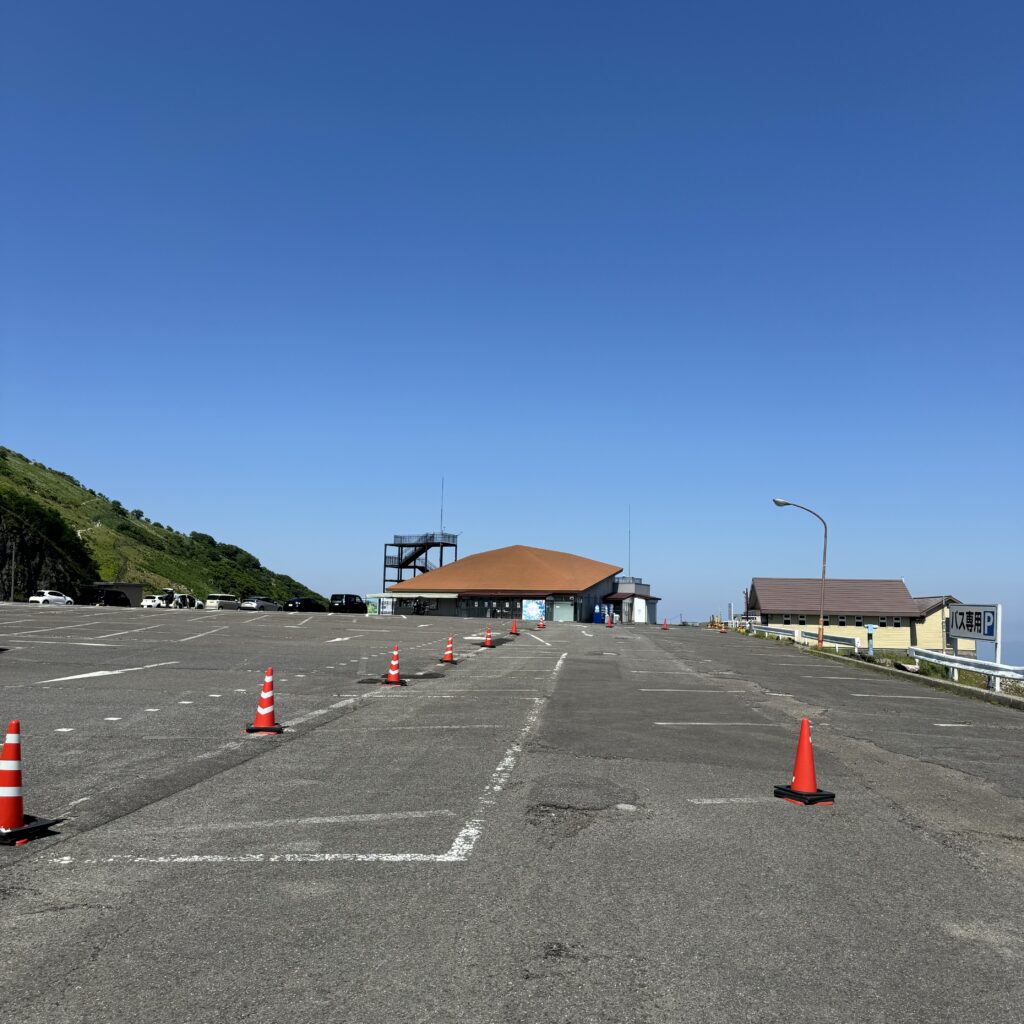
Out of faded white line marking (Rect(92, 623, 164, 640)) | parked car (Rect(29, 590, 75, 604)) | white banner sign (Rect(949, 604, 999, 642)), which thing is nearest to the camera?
white banner sign (Rect(949, 604, 999, 642))

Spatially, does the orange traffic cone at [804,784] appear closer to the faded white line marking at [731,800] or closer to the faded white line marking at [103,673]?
the faded white line marking at [731,800]

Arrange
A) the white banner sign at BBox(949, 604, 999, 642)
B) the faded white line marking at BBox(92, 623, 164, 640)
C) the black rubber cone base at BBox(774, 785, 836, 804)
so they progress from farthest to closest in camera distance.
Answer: the faded white line marking at BBox(92, 623, 164, 640) → the white banner sign at BBox(949, 604, 999, 642) → the black rubber cone base at BBox(774, 785, 836, 804)

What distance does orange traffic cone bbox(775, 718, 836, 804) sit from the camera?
812cm

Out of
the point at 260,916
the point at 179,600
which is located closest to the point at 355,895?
the point at 260,916

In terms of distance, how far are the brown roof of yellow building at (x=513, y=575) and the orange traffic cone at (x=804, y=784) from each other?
72.3 m

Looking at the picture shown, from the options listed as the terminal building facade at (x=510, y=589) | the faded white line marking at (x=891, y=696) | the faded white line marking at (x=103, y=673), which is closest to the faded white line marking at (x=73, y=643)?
the faded white line marking at (x=103, y=673)

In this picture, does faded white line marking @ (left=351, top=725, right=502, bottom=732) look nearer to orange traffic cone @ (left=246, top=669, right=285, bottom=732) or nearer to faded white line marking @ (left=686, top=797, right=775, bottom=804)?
orange traffic cone @ (left=246, top=669, right=285, bottom=732)

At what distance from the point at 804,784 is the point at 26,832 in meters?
6.37

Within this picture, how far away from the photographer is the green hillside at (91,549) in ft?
278

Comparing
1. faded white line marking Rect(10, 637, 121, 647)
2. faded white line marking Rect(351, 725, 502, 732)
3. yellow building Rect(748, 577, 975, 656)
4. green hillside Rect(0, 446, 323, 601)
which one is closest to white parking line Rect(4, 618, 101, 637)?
faded white line marking Rect(10, 637, 121, 647)

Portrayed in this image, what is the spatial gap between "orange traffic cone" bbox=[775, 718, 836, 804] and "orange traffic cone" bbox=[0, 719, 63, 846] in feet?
20.2

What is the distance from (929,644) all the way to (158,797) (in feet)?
270

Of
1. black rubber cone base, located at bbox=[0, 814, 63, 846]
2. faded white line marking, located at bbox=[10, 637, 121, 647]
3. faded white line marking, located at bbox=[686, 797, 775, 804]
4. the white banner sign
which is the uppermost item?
the white banner sign

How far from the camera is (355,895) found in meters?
5.41
